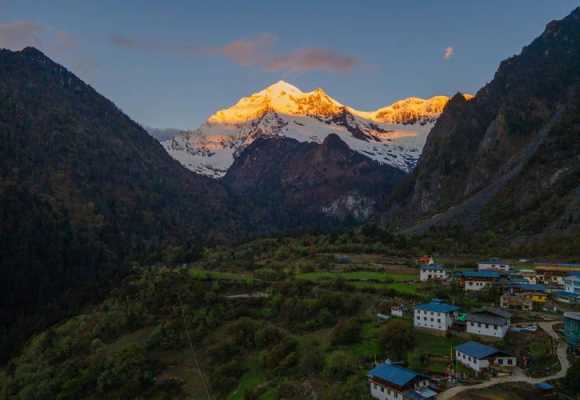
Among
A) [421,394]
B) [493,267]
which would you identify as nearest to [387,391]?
[421,394]

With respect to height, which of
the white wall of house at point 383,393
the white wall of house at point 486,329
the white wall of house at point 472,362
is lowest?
the white wall of house at point 383,393

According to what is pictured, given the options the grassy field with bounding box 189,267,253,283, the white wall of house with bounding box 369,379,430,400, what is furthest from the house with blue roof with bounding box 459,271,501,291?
the grassy field with bounding box 189,267,253,283

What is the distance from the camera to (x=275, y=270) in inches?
2694

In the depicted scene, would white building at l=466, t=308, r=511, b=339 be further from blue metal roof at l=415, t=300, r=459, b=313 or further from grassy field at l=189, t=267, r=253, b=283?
grassy field at l=189, t=267, r=253, b=283

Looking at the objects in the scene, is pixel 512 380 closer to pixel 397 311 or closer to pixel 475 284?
pixel 397 311

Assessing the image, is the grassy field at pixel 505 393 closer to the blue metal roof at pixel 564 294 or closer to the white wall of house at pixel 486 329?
the white wall of house at pixel 486 329

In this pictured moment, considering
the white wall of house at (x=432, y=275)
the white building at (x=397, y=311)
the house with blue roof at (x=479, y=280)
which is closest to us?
the white building at (x=397, y=311)

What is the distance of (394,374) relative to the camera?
30.0 meters

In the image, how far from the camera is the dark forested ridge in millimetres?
103250

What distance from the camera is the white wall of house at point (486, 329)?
117 ft

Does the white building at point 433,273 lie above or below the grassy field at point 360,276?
above

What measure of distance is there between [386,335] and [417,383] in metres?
6.41

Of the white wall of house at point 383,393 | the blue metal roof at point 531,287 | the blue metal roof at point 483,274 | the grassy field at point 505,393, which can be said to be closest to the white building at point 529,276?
the blue metal roof at point 483,274

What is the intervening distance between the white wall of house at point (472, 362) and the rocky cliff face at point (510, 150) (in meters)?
61.4
